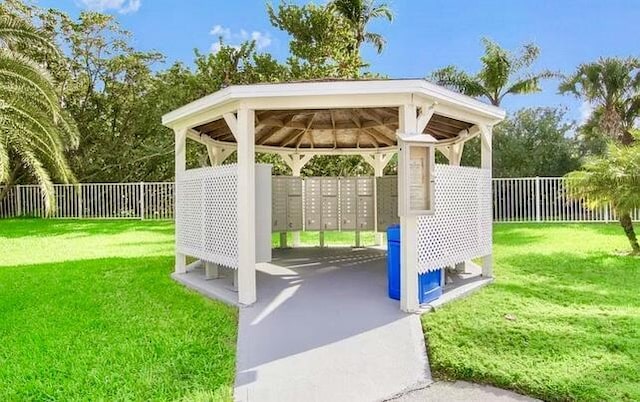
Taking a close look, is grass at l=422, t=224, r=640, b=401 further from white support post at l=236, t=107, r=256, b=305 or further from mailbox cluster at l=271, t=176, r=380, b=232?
mailbox cluster at l=271, t=176, r=380, b=232

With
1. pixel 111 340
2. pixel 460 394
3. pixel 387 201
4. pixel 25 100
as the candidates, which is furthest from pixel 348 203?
pixel 25 100

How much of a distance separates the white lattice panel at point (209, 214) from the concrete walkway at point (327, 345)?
3.06 ft

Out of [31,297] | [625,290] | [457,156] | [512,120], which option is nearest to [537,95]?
[512,120]

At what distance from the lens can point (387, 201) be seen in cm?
1117

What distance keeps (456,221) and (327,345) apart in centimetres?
302

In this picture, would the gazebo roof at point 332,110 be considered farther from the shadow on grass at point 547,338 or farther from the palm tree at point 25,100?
the palm tree at point 25,100

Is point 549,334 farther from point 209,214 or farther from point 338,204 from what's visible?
point 338,204

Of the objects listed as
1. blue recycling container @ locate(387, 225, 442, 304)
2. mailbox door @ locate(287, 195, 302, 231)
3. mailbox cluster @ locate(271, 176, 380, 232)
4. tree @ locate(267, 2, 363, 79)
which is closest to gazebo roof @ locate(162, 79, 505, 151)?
mailbox cluster @ locate(271, 176, 380, 232)

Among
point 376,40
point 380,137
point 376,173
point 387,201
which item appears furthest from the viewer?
point 376,40

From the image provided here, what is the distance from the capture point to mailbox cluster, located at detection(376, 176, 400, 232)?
433 inches

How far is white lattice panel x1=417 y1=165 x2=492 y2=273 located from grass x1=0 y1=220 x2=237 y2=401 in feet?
8.80

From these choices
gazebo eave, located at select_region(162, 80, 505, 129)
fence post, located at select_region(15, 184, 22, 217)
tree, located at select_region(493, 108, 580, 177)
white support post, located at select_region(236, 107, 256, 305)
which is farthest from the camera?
fence post, located at select_region(15, 184, 22, 217)


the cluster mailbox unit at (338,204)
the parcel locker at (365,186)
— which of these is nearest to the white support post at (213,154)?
the cluster mailbox unit at (338,204)

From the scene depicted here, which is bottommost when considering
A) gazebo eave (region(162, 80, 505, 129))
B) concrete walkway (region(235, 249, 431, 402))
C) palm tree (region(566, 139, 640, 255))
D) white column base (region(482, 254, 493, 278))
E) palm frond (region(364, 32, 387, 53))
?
concrete walkway (region(235, 249, 431, 402))
